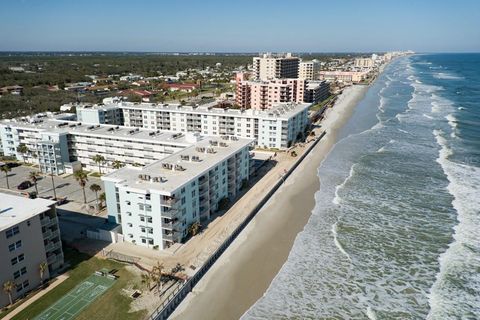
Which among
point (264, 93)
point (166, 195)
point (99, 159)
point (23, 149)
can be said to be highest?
point (264, 93)

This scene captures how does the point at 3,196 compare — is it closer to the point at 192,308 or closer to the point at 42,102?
the point at 192,308

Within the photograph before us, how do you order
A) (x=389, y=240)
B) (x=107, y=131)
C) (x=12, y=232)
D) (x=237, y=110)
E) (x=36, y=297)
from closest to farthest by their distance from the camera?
(x=12, y=232) < (x=36, y=297) < (x=389, y=240) < (x=107, y=131) < (x=237, y=110)

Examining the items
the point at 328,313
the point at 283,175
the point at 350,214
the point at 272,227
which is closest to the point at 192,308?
the point at 328,313

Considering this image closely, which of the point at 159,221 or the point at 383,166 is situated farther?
the point at 383,166

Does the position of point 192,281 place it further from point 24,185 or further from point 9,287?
point 24,185

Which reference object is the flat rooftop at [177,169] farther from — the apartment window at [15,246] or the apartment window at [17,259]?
the apartment window at [17,259]

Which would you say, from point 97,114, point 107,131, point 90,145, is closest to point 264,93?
point 97,114
